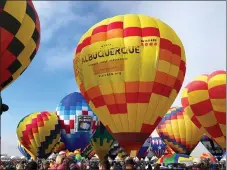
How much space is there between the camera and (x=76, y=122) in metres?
25.6

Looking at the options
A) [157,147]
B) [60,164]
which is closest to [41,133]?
[157,147]

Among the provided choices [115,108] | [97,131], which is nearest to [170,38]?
[115,108]

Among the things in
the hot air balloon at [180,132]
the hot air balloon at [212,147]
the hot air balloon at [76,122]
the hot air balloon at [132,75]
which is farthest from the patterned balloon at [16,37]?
the hot air balloon at [212,147]

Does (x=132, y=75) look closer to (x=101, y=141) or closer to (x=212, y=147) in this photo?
(x=212, y=147)

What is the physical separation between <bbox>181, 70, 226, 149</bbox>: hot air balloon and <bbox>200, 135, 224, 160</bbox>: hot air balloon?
23.7ft

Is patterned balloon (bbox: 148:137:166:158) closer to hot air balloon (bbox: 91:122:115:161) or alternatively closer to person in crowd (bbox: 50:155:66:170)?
hot air balloon (bbox: 91:122:115:161)

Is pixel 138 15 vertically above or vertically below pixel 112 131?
above

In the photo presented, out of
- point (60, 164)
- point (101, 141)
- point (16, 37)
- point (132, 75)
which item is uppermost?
point (16, 37)

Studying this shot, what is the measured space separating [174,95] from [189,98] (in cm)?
391

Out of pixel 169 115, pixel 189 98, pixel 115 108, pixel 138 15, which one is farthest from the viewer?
pixel 169 115

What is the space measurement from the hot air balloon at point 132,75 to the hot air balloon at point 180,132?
11.5 m

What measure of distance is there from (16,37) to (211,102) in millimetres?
10180

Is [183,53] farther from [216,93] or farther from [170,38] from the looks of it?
[216,93]

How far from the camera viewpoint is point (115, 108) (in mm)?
14125
